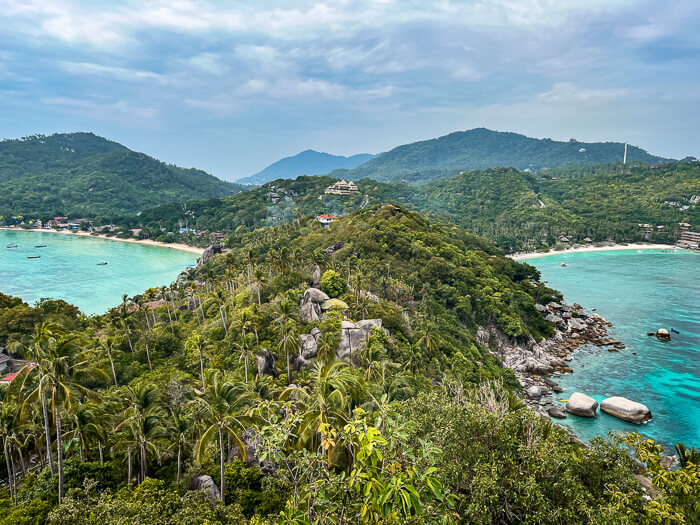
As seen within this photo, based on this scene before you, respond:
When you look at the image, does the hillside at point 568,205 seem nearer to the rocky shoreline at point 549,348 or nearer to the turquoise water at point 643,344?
the turquoise water at point 643,344

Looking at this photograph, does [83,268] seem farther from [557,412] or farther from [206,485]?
[557,412]

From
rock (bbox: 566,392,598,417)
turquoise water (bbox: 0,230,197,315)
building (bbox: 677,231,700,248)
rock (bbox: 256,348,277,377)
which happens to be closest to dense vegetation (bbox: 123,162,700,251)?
building (bbox: 677,231,700,248)

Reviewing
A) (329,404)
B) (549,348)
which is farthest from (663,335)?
(329,404)

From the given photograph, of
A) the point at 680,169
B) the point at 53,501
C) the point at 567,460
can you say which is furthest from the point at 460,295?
the point at 680,169

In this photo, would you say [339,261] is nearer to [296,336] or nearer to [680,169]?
[296,336]

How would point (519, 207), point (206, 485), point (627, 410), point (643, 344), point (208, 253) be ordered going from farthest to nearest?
point (519, 207)
point (208, 253)
point (643, 344)
point (627, 410)
point (206, 485)

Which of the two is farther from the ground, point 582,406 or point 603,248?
point 603,248

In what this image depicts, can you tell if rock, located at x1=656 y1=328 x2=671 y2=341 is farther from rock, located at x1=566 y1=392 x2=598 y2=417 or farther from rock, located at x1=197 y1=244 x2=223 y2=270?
rock, located at x1=197 y1=244 x2=223 y2=270
